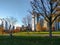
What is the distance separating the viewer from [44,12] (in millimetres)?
32500

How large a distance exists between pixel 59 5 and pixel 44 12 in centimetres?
265

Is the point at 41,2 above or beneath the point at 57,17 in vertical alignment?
above

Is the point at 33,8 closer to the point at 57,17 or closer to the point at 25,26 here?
the point at 57,17

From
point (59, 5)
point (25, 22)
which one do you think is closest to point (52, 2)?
point (59, 5)

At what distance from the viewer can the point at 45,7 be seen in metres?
32.3

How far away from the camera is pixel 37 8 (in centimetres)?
3216

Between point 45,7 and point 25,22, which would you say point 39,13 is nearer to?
point 45,7

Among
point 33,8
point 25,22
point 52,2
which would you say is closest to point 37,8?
point 33,8

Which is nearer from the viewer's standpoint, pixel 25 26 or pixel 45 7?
pixel 45 7

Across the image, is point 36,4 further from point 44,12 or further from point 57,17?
point 57,17

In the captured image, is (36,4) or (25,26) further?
(25,26)

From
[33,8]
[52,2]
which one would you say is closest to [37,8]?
[33,8]

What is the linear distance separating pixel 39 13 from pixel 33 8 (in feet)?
4.46

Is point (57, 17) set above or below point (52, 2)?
below
